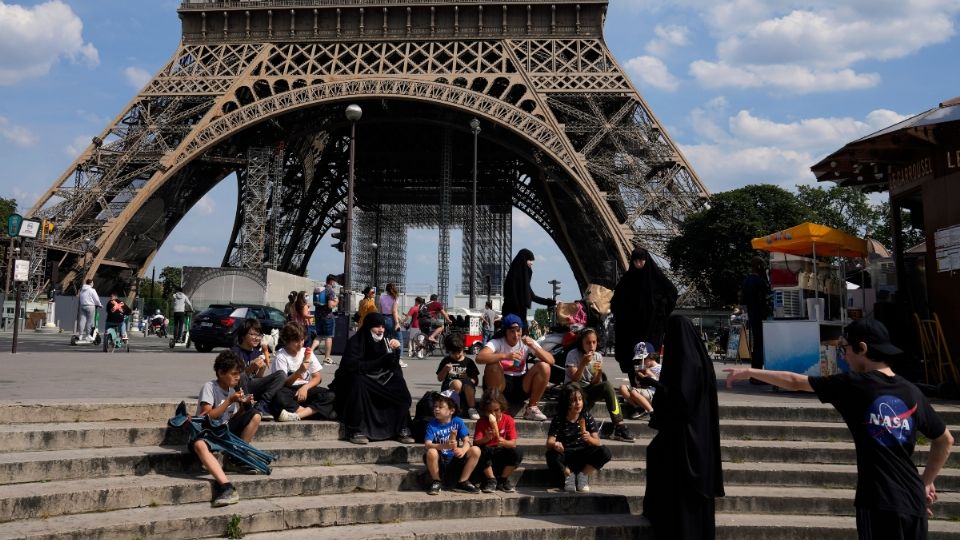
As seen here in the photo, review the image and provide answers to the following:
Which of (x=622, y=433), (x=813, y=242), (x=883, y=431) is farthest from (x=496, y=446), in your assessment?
(x=813, y=242)

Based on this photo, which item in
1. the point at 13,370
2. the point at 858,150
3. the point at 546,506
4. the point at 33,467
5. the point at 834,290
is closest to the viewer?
the point at 33,467

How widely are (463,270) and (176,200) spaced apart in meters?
21.2

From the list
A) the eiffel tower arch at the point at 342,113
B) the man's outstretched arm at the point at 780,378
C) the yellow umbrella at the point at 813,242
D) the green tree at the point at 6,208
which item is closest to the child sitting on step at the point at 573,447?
the man's outstretched arm at the point at 780,378

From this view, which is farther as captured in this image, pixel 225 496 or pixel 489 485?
pixel 489 485

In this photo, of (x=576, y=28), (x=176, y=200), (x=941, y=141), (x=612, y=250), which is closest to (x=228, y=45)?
(x=176, y=200)

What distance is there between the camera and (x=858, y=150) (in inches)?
392

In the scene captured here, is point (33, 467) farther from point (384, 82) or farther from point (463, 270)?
point (463, 270)

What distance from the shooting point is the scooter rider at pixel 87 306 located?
1759cm

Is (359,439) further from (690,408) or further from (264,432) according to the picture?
(690,408)

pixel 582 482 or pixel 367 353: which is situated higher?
pixel 367 353

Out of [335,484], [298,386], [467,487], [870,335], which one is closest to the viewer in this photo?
[870,335]

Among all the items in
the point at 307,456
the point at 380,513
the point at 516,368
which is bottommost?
the point at 380,513

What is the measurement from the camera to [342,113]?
111ft

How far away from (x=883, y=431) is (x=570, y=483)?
2918mm
